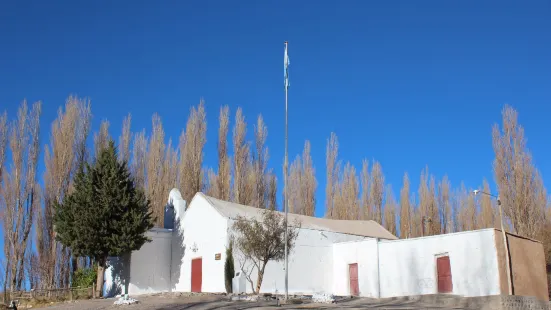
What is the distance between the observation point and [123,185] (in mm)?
29469

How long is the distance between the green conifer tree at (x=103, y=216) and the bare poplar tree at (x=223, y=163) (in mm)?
13655

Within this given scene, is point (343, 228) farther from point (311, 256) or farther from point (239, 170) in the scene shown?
point (239, 170)

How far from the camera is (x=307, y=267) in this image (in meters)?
32.0

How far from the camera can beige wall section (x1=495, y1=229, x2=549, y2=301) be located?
25.9 metres

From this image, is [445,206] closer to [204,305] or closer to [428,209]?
[428,209]

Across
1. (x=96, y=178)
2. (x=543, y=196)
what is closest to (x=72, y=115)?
(x=96, y=178)

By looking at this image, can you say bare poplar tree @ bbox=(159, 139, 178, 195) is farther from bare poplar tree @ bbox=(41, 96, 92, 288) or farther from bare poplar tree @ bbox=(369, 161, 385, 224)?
bare poplar tree @ bbox=(369, 161, 385, 224)

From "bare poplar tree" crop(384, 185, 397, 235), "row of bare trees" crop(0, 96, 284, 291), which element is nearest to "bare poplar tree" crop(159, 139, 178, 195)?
"row of bare trees" crop(0, 96, 284, 291)

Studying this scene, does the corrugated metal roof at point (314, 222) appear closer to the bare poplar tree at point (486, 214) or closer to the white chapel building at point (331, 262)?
the white chapel building at point (331, 262)

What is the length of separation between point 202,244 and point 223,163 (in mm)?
13543

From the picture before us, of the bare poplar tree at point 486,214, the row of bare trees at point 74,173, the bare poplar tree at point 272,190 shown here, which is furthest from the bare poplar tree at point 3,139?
the bare poplar tree at point 486,214

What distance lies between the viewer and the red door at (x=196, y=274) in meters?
30.6

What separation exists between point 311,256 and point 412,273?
600cm

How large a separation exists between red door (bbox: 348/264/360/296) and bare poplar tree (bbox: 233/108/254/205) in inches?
508
